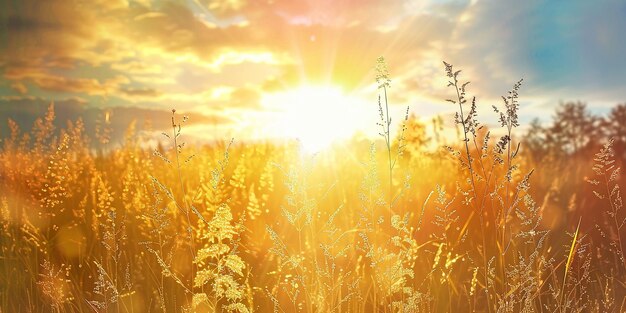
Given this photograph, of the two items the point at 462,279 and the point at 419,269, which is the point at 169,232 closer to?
the point at 419,269

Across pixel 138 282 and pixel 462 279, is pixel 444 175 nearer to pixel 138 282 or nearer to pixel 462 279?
pixel 462 279

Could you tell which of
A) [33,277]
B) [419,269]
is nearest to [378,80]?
[419,269]

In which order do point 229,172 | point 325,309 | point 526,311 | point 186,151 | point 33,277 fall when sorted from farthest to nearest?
point 186,151 → point 229,172 → point 33,277 → point 325,309 → point 526,311

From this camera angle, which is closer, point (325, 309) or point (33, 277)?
point (325, 309)

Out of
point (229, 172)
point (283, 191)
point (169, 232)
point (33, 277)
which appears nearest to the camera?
point (33, 277)

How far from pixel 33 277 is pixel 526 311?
10.5ft

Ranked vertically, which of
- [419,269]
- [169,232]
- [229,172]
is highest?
[229,172]

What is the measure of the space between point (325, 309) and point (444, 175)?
4835 mm

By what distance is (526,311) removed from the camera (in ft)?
7.41

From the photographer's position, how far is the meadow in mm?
2244

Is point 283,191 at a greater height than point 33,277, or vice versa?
point 283,191

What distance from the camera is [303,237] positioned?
409 cm

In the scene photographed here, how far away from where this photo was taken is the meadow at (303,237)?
224 centimetres

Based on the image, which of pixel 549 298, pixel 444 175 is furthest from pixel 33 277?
pixel 444 175
